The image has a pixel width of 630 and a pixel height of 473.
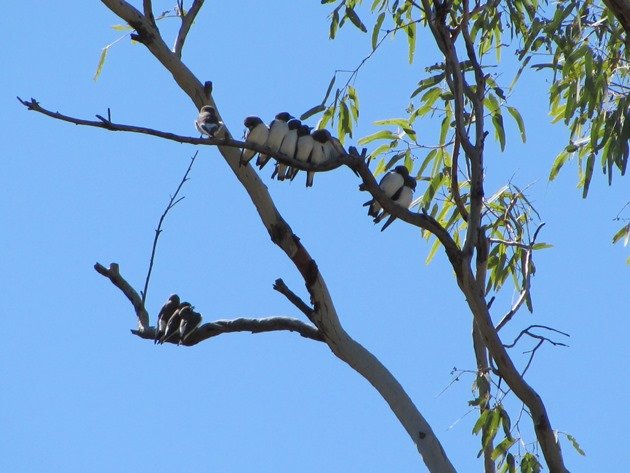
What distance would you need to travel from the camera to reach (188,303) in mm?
3945

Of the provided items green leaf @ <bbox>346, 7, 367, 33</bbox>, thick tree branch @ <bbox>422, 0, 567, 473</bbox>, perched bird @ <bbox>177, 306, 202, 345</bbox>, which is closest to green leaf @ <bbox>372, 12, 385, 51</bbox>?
green leaf @ <bbox>346, 7, 367, 33</bbox>

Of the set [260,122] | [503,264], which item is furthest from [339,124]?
[503,264]

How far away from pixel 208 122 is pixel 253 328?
71 centimetres

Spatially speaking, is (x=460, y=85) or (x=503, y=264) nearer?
(x=460, y=85)

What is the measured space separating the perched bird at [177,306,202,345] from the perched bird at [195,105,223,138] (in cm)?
62

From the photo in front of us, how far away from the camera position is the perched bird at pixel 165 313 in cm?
396

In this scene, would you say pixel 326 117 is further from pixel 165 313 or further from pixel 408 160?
pixel 165 313

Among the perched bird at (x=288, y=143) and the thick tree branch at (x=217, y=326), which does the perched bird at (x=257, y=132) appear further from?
the thick tree branch at (x=217, y=326)

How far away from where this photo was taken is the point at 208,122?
146 inches

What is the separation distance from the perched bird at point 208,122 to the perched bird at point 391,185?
0.60 m

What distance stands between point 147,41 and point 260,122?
487mm

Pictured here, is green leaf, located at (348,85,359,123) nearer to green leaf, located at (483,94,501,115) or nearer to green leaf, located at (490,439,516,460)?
green leaf, located at (483,94,501,115)

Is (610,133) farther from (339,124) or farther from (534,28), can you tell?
(339,124)

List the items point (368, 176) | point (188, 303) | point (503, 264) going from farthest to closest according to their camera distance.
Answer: point (503, 264) < point (188, 303) < point (368, 176)
